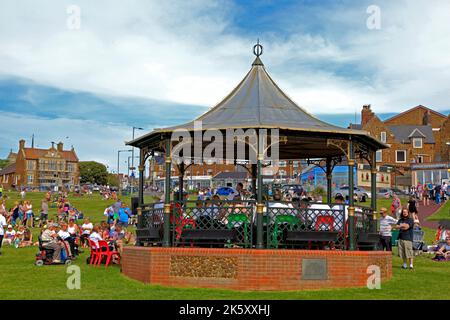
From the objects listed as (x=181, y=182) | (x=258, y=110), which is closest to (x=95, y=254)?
(x=181, y=182)

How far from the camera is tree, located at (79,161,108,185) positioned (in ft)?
519

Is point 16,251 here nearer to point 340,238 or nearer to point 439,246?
point 340,238

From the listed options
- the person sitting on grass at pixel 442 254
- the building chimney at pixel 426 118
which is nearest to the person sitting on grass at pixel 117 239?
the person sitting on grass at pixel 442 254

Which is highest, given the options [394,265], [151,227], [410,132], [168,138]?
[410,132]

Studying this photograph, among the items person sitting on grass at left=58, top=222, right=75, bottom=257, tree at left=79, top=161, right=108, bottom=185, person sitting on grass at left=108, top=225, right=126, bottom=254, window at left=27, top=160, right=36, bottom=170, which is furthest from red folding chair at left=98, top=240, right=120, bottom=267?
tree at left=79, top=161, right=108, bottom=185

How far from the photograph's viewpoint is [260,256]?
12828 millimetres

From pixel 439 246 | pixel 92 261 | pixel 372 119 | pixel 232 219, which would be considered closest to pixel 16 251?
pixel 92 261

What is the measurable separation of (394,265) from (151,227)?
767cm

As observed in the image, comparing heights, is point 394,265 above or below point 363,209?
below

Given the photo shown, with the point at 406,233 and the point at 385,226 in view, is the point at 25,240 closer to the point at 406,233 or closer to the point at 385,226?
the point at 385,226

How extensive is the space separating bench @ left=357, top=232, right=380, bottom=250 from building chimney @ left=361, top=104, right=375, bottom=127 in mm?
75738

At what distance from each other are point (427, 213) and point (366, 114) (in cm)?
5066

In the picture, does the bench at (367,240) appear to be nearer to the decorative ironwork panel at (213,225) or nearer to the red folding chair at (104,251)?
the decorative ironwork panel at (213,225)

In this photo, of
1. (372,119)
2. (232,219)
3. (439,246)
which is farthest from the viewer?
(372,119)
